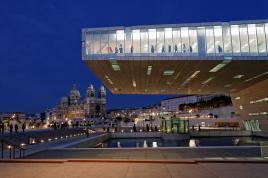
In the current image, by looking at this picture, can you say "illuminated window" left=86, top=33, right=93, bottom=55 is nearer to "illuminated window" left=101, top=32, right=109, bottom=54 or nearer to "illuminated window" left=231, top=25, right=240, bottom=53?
"illuminated window" left=101, top=32, right=109, bottom=54

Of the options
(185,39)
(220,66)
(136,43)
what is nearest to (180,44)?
(185,39)

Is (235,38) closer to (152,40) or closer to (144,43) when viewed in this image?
(152,40)

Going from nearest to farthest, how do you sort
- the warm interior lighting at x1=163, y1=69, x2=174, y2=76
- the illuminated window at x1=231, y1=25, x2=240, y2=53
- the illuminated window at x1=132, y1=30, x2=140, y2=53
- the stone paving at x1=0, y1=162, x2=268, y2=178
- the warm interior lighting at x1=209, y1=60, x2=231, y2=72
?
1. the stone paving at x1=0, y1=162, x2=268, y2=178
2. the illuminated window at x1=231, y1=25, x2=240, y2=53
3. the illuminated window at x1=132, y1=30, x2=140, y2=53
4. the warm interior lighting at x1=209, y1=60, x2=231, y2=72
5. the warm interior lighting at x1=163, y1=69, x2=174, y2=76

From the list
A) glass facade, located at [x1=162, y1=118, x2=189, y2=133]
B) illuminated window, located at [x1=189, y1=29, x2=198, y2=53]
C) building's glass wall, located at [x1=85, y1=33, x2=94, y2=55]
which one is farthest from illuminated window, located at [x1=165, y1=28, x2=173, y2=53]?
glass facade, located at [x1=162, y1=118, x2=189, y2=133]

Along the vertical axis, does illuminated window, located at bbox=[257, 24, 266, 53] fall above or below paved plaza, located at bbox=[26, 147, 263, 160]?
above

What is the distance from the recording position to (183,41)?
1034 inches

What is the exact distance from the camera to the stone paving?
32.9 feet

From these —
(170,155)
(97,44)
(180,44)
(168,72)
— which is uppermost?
(97,44)

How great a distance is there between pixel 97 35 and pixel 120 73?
26.7 ft

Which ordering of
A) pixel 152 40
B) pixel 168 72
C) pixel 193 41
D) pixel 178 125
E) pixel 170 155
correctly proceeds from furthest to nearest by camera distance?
pixel 178 125
pixel 168 72
pixel 152 40
pixel 193 41
pixel 170 155

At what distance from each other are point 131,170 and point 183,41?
1775cm

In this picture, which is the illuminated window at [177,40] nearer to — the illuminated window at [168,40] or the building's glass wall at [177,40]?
the building's glass wall at [177,40]

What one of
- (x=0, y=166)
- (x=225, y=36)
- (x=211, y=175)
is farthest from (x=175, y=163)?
(x=225, y=36)

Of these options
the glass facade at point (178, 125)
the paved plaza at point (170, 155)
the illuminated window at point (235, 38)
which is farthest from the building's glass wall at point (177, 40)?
the glass facade at point (178, 125)
